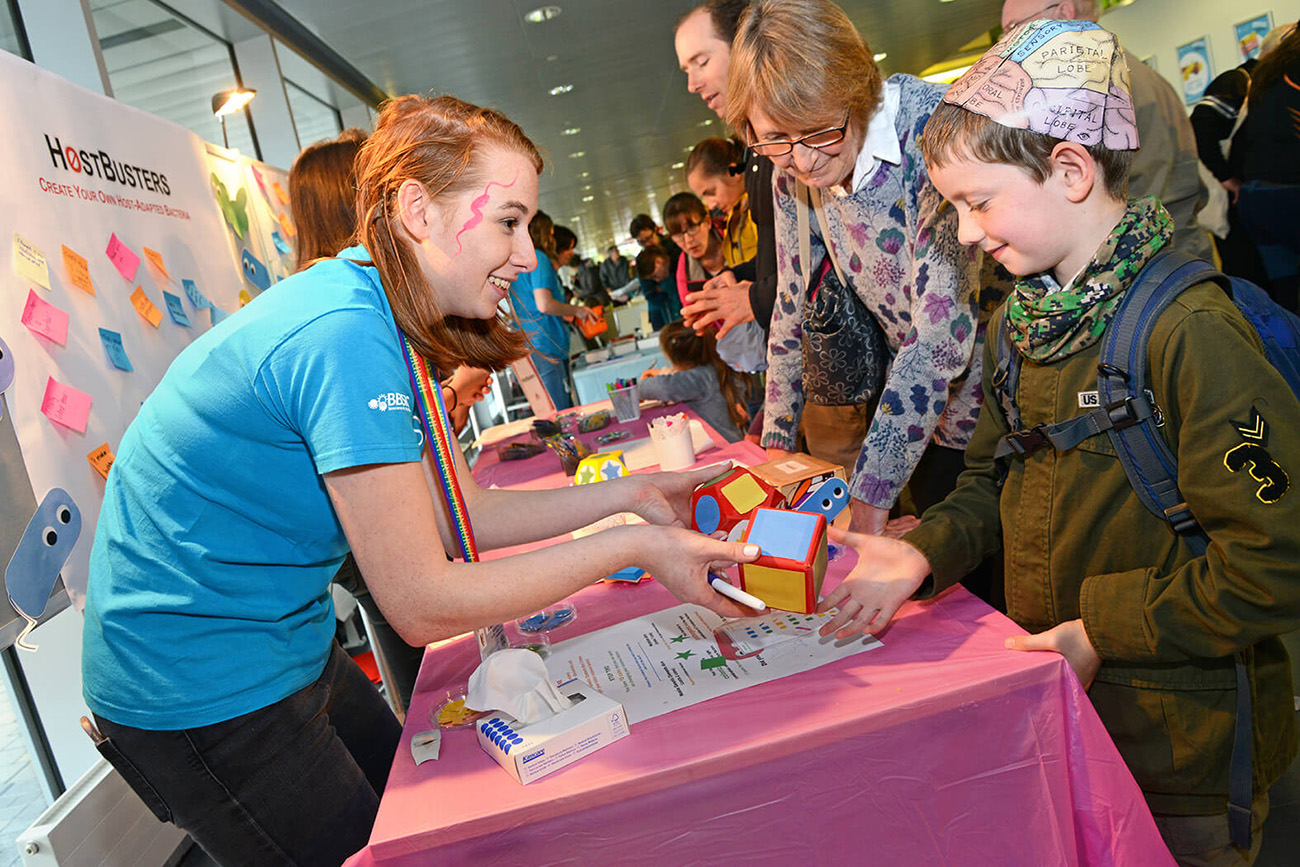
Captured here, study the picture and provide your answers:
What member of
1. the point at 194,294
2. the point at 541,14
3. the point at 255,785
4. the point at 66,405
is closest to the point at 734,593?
the point at 255,785

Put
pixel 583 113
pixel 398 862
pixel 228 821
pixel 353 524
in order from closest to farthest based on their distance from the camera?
1. pixel 398 862
2. pixel 353 524
3. pixel 228 821
4. pixel 583 113

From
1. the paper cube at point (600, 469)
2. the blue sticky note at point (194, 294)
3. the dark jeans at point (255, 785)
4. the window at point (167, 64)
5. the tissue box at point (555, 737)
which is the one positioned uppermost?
the window at point (167, 64)

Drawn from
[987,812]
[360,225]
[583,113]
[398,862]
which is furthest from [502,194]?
[583,113]

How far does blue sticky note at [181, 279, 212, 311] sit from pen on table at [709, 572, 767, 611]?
2329 mm

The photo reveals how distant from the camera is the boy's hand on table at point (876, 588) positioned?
1085 millimetres

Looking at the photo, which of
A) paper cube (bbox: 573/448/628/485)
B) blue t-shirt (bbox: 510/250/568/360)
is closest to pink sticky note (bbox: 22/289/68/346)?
paper cube (bbox: 573/448/628/485)

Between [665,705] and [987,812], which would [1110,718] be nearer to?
[987,812]

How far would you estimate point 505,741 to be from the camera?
941mm

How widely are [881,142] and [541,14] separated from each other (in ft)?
15.3

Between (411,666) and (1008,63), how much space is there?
2.10 meters

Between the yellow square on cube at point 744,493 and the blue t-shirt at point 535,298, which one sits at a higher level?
the blue t-shirt at point 535,298

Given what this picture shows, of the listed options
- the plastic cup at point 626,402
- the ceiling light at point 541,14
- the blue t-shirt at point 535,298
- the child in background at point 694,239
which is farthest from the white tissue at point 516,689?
the ceiling light at point 541,14

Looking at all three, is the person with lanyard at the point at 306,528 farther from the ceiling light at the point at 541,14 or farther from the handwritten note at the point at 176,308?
the ceiling light at the point at 541,14

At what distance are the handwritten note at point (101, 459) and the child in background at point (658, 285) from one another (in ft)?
18.2
